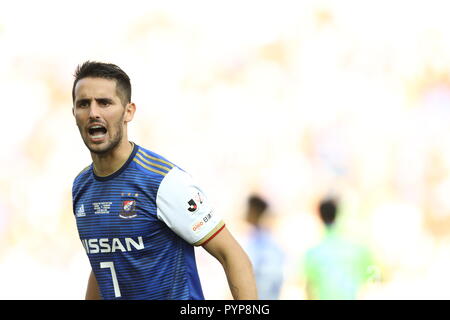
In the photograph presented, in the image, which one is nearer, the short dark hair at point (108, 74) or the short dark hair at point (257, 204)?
the short dark hair at point (108, 74)

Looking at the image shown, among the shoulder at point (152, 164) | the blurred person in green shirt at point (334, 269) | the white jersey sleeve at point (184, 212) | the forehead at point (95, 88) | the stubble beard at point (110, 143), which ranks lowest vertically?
the blurred person in green shirt at point (334, 269)

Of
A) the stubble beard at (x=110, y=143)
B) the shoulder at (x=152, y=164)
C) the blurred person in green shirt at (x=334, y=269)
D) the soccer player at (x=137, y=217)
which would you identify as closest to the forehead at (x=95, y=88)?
the soccer player at (x=137, y=217)

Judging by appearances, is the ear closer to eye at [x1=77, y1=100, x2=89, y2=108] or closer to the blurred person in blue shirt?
eye at [x1=77, y1=100, x2=89, y2=108]

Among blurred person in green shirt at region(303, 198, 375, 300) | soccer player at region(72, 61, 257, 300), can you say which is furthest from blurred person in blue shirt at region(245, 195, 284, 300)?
soccer player at region(72, 61, 257, 300)

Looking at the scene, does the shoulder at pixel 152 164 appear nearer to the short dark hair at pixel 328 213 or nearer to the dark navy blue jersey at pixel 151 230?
the dark navy blue jersey at pixel 151 230

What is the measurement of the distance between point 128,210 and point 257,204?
9.29 feet

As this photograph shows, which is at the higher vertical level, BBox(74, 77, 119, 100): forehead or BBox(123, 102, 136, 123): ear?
BBox(74, 77, 119, 100): forehead

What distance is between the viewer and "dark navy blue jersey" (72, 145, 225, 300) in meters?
3.06

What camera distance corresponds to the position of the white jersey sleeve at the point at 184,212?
3045 millimetres

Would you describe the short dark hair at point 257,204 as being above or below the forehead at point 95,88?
below

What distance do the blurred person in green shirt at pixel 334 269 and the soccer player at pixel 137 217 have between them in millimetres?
2308

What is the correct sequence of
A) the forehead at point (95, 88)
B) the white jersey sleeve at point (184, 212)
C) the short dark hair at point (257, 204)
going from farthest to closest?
the short dark hair at point (257, 204) < the forehead at point (95, 88) < the white jersey sleeve at point (184, 212)
